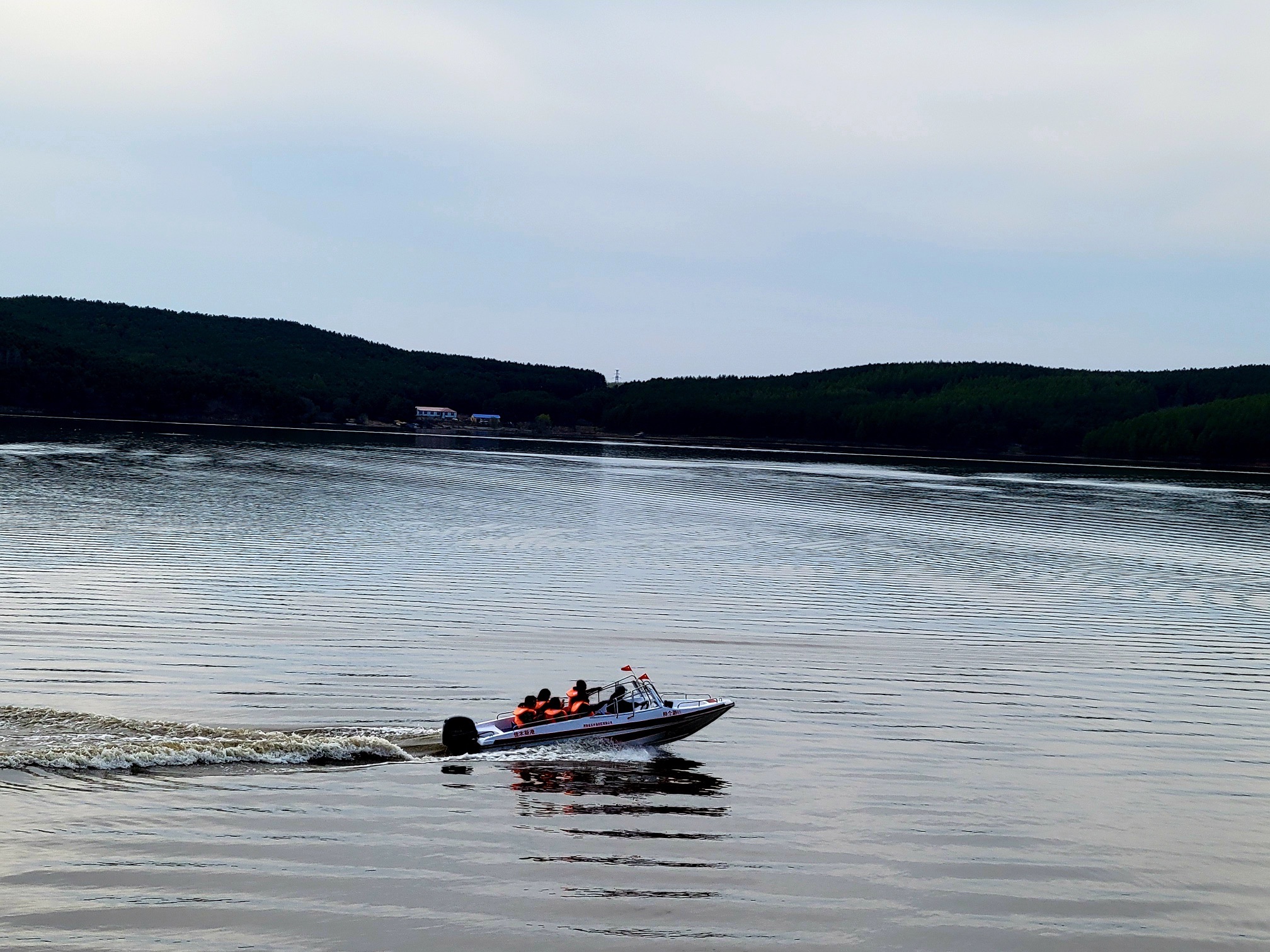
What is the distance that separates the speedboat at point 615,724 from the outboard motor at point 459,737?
0.05 feet

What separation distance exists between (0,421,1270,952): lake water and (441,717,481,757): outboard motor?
55cm

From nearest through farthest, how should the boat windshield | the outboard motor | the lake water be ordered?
the lake water < the outboard motor < the boat windshield

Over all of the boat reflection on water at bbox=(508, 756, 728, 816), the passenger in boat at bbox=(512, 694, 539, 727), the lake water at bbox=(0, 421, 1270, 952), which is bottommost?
the boat reflection on water at bbox=(508, 756, 728, 816)

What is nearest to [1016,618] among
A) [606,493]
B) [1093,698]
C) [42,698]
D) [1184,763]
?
[1093,698]

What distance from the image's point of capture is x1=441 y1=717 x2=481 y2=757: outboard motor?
27672mm

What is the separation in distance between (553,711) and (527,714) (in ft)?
2.16

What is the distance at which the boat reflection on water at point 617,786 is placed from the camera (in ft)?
82.2

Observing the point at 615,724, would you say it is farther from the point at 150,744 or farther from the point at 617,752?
the point at 150,744

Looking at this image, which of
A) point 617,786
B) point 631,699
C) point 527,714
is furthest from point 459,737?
point 631,699

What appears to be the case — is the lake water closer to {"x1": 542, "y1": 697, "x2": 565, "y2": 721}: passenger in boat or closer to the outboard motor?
the outboard motor

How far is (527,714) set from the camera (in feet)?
93.6

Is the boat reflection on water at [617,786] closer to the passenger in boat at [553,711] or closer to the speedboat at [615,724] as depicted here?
the speedboat at [615,724]

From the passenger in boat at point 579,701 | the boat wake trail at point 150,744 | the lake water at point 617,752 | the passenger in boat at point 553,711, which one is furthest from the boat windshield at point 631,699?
the boat wake trail at point 150,744

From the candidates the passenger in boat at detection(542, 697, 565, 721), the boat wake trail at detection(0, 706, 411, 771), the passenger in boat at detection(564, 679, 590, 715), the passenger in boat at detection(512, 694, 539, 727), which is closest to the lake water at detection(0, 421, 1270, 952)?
the boat wake trail at detection(0, 706, 411, 771)
